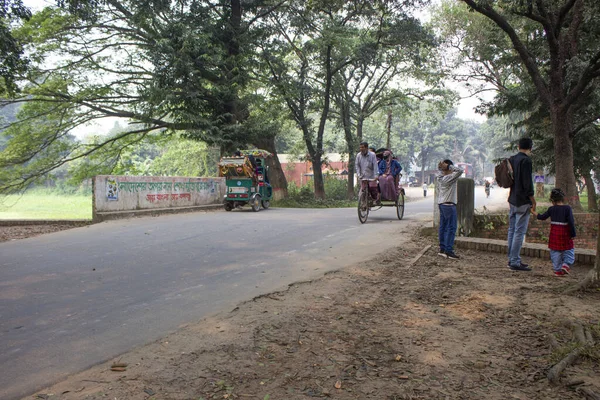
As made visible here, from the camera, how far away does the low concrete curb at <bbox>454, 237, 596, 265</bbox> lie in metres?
7.27

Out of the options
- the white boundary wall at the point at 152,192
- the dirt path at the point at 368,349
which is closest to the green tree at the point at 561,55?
the dirt path at the point at 368,349

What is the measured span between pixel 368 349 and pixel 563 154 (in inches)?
500

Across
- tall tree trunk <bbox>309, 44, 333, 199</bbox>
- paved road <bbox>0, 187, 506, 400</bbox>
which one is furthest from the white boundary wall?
tall tree trunk <bbox>309, 44, 333, 199</bbox>

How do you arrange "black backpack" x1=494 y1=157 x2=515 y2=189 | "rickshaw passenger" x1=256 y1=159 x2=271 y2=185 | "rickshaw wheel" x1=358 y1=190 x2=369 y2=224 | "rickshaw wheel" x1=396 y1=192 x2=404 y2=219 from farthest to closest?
"rickshaw passenger" x1=256 y1=159 x2=271 y2=185 → "rickshaw wheel" x1=396 y1=192 x2=404 y2=219 → "rickshaw wheel" x1=358 y1=190 x2=369 y2=224 → "black backpack" x1=494 y1=157 x2=515 y2=189

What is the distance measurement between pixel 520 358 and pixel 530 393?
2.06 ft

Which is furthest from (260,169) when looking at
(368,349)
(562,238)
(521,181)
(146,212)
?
(368,349)

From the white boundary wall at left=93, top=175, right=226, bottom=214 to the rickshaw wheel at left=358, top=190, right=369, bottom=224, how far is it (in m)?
8.41

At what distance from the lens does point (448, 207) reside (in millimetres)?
8188

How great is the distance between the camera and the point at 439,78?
2725 centimetres

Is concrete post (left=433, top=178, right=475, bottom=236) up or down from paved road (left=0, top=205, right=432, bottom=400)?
up

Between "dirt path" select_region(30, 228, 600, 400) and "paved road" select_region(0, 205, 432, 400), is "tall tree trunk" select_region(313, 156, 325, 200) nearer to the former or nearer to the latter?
"paved road" select_region(0, 205, 432, 400)

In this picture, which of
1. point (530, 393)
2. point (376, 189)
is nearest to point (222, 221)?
point (376, 189)

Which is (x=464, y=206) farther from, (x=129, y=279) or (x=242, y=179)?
(x=242, y=179)

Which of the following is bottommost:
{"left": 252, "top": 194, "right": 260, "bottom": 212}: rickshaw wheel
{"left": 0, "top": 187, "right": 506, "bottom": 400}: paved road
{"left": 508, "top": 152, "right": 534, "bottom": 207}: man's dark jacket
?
{"left": 0, "top": 187, "right": 506, "bottom": 400}: paved road
